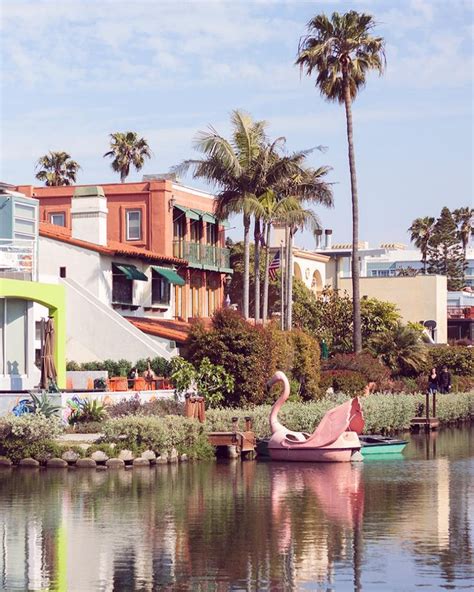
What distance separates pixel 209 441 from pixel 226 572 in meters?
17.1

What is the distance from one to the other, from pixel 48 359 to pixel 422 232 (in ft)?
278

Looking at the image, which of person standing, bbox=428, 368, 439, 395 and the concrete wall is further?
the concrete wall

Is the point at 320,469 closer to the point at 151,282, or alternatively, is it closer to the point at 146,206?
the point at 151,282

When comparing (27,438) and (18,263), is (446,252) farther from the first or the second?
(27,438)

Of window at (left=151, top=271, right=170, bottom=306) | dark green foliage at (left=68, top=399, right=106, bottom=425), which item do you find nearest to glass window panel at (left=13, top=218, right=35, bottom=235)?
window at (left=151, top=271, right=170, bottom=306)

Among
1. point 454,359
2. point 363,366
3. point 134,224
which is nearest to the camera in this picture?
point 363,366

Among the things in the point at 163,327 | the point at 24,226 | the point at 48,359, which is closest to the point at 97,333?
the point at 163,327

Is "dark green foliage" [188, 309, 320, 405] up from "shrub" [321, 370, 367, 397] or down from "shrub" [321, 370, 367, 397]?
up

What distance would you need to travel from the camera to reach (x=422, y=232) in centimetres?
11856

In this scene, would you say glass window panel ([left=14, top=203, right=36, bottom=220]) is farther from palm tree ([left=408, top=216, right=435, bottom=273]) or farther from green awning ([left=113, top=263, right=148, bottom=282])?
palm tree ([left=408, top=216, right=435, bottom=273])

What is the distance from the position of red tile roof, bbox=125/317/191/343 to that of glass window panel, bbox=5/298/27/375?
819 centimetres

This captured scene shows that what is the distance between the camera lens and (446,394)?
5412cm

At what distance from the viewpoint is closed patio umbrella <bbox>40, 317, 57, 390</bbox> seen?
121ft

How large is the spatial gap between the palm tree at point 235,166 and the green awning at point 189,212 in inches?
270
